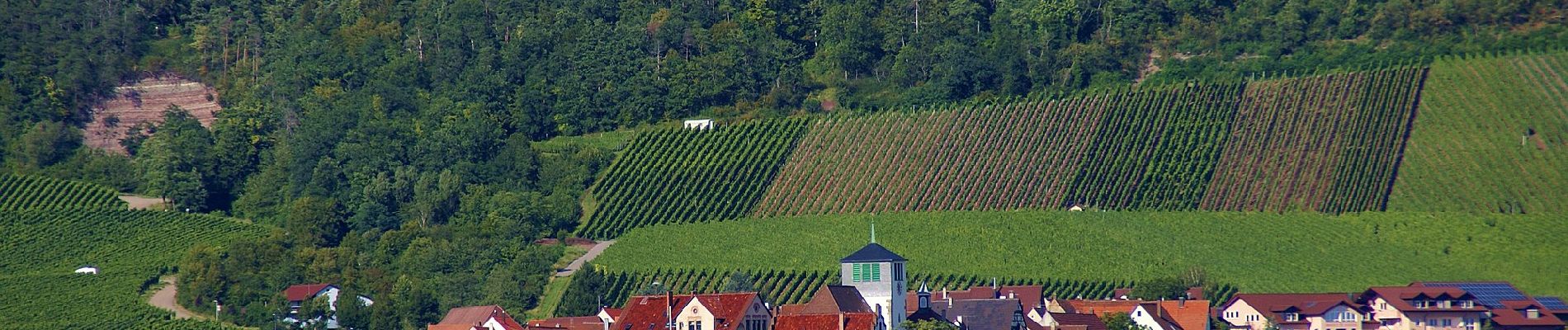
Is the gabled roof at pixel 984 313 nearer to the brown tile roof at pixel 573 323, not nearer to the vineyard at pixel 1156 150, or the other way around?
the brown tile roof at pixel 573 323

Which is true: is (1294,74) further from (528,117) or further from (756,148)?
(528,117)

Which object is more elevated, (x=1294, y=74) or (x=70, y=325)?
(x=1294, y=74)

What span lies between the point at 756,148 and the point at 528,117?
547 inches

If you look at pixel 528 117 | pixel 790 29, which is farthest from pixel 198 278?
pixel 790 29

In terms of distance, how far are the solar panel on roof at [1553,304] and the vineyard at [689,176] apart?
3406 centimetres

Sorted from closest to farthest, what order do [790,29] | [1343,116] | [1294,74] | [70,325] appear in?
[70,325] < [1343,116] < [1294,74] < [790,29]

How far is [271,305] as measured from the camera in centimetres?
10850

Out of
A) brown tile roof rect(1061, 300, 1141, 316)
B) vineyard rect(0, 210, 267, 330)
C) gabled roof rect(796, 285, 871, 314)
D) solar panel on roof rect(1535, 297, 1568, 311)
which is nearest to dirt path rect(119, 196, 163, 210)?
vineyard rect(0, 210, 267, 330)

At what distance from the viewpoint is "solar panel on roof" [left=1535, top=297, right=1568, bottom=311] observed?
95.3m

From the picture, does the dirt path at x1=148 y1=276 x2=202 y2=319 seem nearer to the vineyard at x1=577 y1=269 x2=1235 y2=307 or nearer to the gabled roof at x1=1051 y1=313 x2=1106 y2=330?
the vineyard at x1=577 y1=269 x2=1235 y2=307

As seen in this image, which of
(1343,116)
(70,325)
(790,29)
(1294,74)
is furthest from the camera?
(790,29)

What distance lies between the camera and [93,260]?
117 metres

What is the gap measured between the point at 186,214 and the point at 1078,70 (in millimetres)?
40663

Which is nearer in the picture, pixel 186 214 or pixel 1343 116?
pixel 1343 116
